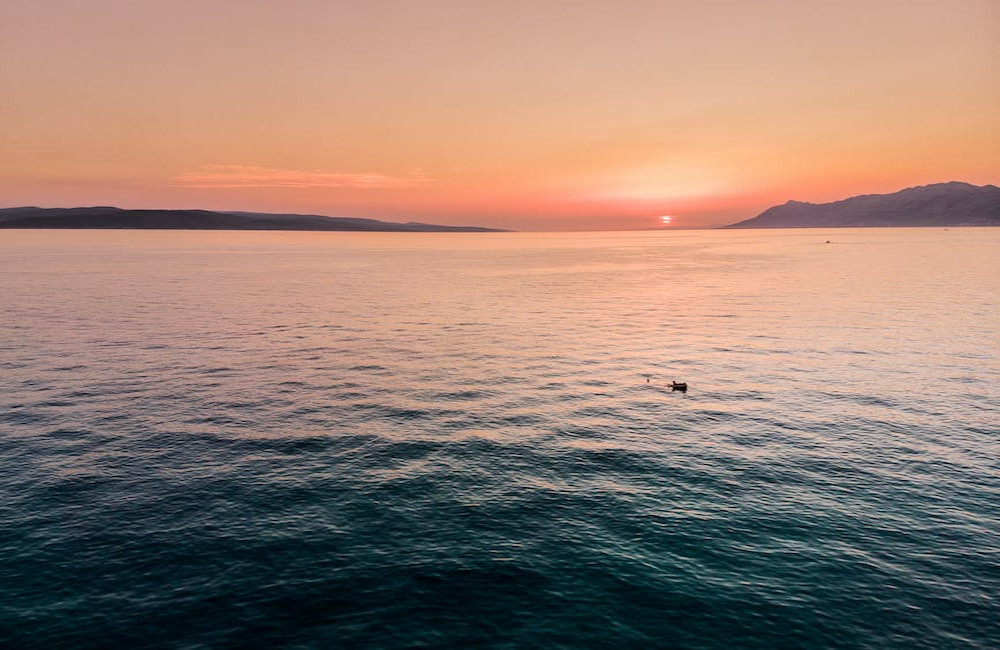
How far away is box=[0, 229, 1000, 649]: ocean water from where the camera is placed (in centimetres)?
3803

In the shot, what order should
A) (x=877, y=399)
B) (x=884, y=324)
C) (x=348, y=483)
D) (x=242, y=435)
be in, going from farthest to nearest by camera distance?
(x=884, y=324) < (x=877, y=399) < (x=242, y=435) < (x=348, y=483)

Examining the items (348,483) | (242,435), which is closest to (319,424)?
(242,435)

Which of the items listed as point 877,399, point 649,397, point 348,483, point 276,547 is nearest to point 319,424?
point 348,483

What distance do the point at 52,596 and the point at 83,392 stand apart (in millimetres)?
49646

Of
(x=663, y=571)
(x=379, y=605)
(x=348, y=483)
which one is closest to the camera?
(x=379, y=605)

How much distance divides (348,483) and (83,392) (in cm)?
4846

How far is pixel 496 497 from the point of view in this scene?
2109 inches

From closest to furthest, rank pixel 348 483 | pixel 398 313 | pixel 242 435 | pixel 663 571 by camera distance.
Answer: pixel 663 571 → pixel 348 483 → pixel 242 435 → pixel 398 313

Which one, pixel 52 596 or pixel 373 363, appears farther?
pixel 373 363

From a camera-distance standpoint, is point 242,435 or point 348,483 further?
point 242,435

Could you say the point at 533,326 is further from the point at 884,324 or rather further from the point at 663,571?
the point at 663,571

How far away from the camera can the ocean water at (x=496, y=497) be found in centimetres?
3803

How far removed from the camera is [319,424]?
71500mm

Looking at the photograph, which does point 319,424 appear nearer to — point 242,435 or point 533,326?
point 242,435
